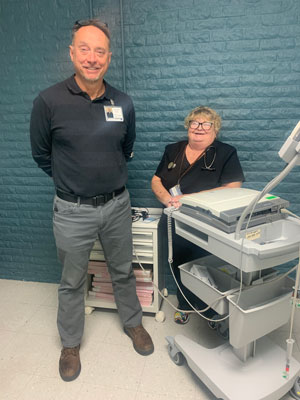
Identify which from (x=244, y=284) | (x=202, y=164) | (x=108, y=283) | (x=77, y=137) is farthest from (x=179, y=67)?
(x=108, y=283)

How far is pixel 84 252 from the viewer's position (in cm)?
179

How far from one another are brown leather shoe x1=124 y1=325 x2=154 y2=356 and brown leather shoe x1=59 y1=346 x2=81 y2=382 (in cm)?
35

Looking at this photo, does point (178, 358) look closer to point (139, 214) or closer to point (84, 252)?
point (84, 252)

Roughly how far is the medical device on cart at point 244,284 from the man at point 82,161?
16.3 inches

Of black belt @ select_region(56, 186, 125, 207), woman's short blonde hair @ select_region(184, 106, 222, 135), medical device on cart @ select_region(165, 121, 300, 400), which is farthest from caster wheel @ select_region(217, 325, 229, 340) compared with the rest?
woman's short blonde hair @ select_region(184, 106, 222, 135)

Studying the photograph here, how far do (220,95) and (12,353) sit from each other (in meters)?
2.17

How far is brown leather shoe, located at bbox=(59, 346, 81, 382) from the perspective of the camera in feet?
5.81

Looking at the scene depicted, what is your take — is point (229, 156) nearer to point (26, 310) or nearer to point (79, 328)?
point (79, 328)

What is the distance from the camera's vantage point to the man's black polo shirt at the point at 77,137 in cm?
163

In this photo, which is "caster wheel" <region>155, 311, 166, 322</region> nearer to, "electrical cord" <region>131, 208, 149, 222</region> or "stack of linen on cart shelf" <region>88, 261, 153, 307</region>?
"stack of linen on cart shelf" <region>88, 261, 153, 307</region>

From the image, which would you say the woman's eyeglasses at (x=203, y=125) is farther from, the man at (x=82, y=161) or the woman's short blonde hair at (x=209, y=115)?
the man at (x=82, y=161)

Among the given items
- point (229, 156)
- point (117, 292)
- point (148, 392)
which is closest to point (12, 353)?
point (117, 292)

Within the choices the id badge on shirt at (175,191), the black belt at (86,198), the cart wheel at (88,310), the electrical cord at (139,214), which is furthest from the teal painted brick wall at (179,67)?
the cart wheel at (88,310)

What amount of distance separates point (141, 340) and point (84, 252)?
2.27 ft
